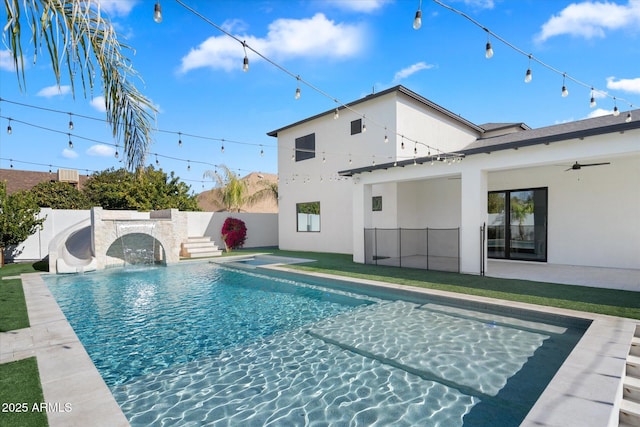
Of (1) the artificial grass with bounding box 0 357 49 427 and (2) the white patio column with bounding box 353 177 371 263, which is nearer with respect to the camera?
(1) the artificial grass with bounding box 0 357 49 427

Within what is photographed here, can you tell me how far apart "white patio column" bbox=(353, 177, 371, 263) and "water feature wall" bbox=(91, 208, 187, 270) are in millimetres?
7421

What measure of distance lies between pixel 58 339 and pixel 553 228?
12.2 metres

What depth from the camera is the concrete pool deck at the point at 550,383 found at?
2.51 metres

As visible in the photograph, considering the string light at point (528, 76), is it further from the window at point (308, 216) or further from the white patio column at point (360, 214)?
the window at point (308, 216)

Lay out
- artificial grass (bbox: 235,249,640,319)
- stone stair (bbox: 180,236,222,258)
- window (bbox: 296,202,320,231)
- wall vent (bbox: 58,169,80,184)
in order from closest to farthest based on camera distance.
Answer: artificial grass (bbox: 235,249,640,319), stone stair (bbox: 180,236,222,258), window (bbox: 296,202,320,231), wall vent (bbox: 58,169,80,184)

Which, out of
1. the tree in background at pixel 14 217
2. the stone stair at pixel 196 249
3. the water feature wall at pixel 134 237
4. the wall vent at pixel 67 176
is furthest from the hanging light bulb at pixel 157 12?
the wall vent at pixel 67 176

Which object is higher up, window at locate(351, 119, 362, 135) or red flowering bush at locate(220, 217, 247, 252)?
window at locate(351, 119, 362, 135)

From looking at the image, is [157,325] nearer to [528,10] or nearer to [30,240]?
[528,10]

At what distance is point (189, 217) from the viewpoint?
56.2ft

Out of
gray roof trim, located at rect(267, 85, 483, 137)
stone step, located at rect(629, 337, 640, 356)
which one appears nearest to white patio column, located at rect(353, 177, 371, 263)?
gray roof trim, located at rect(267, 85, 483, 137)

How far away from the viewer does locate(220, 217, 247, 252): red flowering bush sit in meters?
17.0

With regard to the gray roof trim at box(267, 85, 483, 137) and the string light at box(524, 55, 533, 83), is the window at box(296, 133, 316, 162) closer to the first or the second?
the gray roof trim at box(267, 85, 483, 137)

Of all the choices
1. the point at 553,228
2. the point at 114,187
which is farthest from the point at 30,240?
the point at 553,228

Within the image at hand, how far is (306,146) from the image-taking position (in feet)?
53.4
